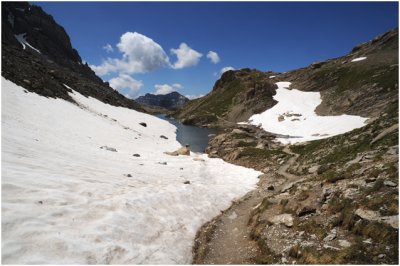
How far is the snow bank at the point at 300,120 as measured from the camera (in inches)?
2096

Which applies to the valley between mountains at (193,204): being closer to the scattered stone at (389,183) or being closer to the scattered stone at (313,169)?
the scattered stone at (389,183)

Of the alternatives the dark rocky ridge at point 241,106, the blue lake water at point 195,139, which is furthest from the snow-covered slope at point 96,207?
the dark rocky ridge at point 241,106

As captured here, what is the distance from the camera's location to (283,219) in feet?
51.8

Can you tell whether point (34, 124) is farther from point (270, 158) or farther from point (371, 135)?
point (371, 135)

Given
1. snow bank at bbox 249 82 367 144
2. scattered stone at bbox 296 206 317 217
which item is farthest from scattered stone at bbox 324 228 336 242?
snow bank at bbox 249 82 367 144

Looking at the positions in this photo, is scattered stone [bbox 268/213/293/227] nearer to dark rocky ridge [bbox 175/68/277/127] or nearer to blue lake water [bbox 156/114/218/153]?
blue lake water [bbox 156/114/218/153]

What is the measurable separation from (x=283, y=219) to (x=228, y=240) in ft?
10.6

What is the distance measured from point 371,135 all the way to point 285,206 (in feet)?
52.4

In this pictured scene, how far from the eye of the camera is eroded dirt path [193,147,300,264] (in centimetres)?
1340

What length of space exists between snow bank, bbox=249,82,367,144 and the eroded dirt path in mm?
33900

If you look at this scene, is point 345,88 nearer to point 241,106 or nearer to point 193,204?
point 241,106

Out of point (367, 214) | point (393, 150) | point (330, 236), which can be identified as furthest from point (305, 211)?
point (393, 150)

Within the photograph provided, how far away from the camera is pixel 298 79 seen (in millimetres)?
116688

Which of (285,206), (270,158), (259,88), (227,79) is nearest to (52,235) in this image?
(285,206)
